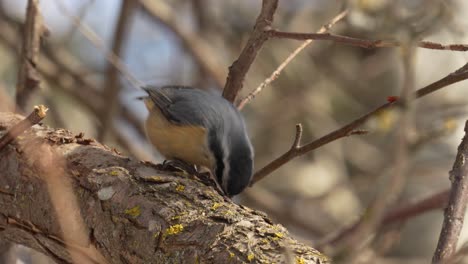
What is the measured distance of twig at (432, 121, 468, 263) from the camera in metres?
1.21

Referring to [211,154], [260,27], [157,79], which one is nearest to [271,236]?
[260,27]

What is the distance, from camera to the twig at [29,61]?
2.13 meters

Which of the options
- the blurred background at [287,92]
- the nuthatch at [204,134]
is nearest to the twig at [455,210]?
the nuthatch at [204,134]

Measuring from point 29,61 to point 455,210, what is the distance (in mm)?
1344

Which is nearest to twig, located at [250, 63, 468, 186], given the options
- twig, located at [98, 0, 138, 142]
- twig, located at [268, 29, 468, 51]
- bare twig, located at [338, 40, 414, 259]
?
twig, located at [268, 29, 468, 51]

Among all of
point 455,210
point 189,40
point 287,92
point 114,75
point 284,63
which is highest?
point 287,92

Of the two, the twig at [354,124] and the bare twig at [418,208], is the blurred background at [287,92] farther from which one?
the twig at [354,124]

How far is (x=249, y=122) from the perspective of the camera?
453cm

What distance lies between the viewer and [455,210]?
50.6 inches

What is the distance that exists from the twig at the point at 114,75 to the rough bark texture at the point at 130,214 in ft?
3.94

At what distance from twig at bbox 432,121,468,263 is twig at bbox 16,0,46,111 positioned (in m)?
1.27

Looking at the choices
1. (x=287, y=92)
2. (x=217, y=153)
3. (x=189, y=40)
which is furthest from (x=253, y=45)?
(x=287, y=92)

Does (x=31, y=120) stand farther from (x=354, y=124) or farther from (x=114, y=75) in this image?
(x=114, y=75)

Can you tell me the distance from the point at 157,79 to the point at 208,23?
51cm
